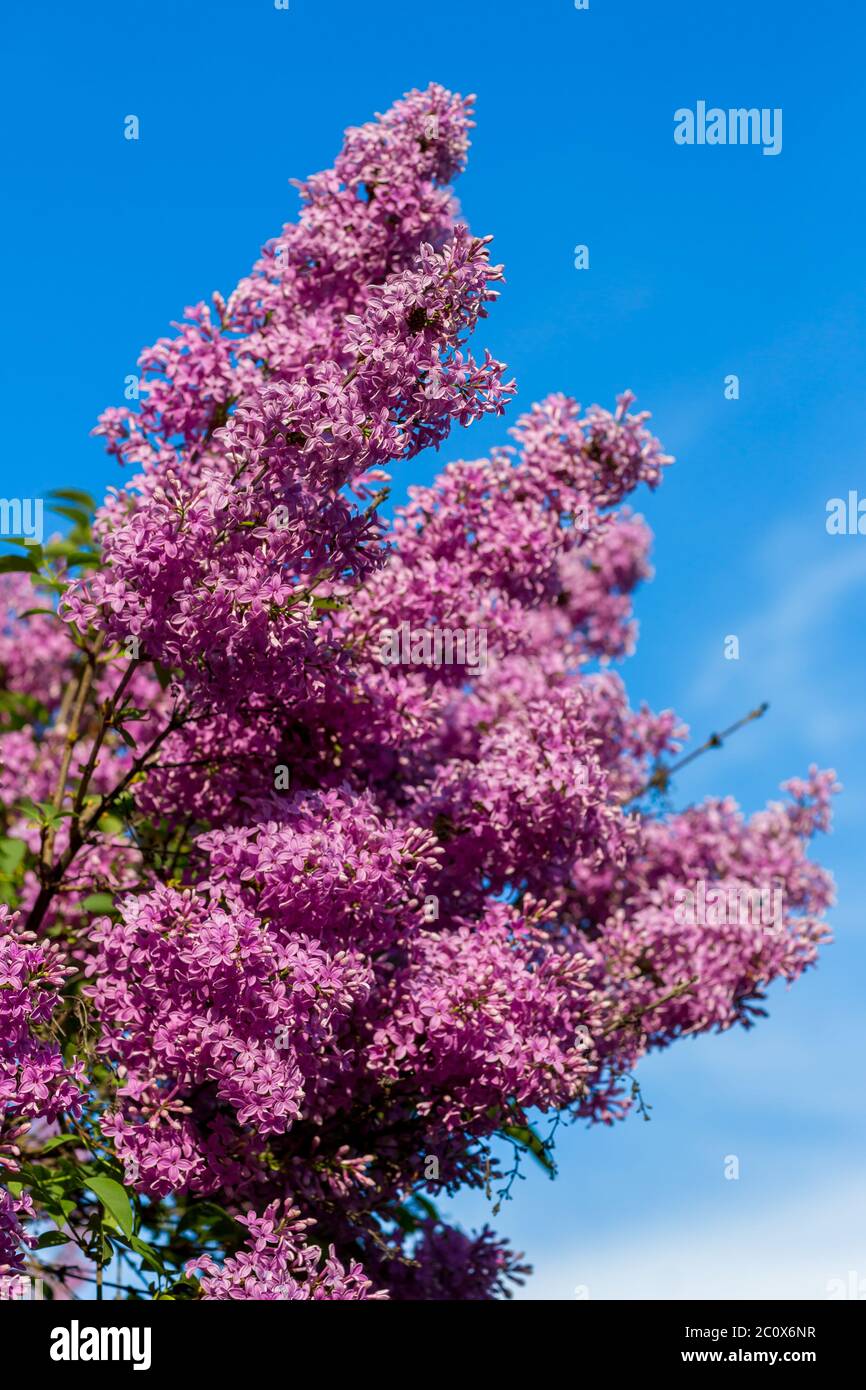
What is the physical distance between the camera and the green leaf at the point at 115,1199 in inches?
177

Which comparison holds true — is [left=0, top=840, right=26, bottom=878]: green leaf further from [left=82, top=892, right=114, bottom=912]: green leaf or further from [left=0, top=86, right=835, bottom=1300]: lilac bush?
[left=82, top=892, right=114, bottom=912]: green leaf

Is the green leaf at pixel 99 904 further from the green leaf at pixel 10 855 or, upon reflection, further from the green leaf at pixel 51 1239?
the green leaf at pixel 51 1239

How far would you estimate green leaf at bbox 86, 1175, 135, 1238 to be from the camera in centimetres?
450

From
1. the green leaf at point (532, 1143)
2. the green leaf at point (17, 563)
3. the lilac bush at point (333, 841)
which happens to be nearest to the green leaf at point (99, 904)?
the lilac bush at point (333, 841)

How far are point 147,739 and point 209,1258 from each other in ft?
9.13

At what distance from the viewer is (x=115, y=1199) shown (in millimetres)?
4594

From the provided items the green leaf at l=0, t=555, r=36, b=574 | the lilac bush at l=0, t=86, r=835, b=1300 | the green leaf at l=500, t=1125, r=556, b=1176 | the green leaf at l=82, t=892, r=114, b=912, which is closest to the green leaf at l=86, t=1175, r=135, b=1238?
the lilac bush at l=0, t=86, r=835, b=1300

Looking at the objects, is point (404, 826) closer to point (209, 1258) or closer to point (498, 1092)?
point (498, 1092)

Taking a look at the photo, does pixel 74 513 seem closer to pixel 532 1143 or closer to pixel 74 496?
pixel 74 496

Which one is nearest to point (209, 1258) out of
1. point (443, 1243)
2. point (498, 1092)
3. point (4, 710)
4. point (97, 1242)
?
point (97, 1242)

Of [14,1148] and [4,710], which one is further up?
[4,710]

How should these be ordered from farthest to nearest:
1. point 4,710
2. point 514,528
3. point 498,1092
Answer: point 4,710 → point 514,528 → point 498,1092
